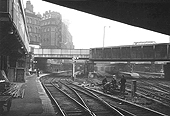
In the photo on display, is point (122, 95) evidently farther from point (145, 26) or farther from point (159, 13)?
point (159, 13)

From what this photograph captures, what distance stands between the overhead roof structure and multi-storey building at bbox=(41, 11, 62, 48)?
71862 mm

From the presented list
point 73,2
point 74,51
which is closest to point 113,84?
point 73,2

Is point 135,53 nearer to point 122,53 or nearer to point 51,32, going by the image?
point 122,53

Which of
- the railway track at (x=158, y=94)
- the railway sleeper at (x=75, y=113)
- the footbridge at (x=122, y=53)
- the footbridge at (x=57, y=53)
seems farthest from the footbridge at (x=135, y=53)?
the railway sleeper at (x=75, y=113)

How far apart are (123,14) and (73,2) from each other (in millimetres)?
2420

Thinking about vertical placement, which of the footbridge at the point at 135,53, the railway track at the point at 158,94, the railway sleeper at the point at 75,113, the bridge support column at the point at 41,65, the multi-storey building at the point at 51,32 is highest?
the multi-storey building at the point at 51,32

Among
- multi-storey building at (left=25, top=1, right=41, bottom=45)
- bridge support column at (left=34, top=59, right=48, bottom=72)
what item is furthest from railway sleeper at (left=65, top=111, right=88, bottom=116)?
multi-storey building at (left=25, top=1, right=41, bottom=45)

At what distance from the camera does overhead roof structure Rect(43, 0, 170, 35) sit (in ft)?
21.6

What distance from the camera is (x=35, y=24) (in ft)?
256

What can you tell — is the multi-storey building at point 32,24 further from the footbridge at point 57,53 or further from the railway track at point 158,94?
the railway track at point 158,94

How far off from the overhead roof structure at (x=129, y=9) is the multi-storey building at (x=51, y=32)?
7186 centimetres

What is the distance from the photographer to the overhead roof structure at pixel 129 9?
6.57m

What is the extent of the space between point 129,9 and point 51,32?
75054 millimetres

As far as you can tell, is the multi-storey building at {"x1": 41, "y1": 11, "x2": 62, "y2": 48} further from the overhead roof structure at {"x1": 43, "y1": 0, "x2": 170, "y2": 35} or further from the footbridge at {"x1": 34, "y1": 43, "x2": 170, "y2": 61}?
the overhead roof structure at {"x1": 43, "y1": 0, "x2": 170, "y2": 35}
